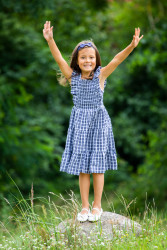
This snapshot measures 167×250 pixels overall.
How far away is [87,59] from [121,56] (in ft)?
0.97

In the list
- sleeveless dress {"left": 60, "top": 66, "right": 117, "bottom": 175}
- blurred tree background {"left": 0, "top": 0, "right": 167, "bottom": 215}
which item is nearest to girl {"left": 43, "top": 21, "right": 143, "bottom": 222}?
sleeveless dress {"left": 60, "top": 66, "right": 117, "bottom": 175}

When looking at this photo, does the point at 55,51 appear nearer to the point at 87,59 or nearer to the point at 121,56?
the point at 87,59

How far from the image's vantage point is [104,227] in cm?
336

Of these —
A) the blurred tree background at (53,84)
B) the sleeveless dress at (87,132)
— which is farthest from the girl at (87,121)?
the blurred tree background at (53,84)

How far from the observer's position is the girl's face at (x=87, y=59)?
131 inches

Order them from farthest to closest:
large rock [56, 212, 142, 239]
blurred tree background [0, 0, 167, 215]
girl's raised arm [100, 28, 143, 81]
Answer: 1. blurred tree background [0, 0, 167, 215]
2. girl's raised arm [100, 28, 143, 81]
3. large rock [56, 212, 142, 239]

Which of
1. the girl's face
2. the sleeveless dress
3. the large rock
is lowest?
the large rock

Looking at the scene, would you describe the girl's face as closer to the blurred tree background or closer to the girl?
the girl

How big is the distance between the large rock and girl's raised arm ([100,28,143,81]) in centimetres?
127

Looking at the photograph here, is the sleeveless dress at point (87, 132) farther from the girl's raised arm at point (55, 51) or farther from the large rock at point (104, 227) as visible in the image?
the large rock at point (104, 227)

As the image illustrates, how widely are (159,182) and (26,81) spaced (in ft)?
11.3

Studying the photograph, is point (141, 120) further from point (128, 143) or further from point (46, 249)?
point (46, 249)

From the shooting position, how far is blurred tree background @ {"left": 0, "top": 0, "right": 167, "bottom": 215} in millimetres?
7078

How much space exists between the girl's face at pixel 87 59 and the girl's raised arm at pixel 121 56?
127mm
